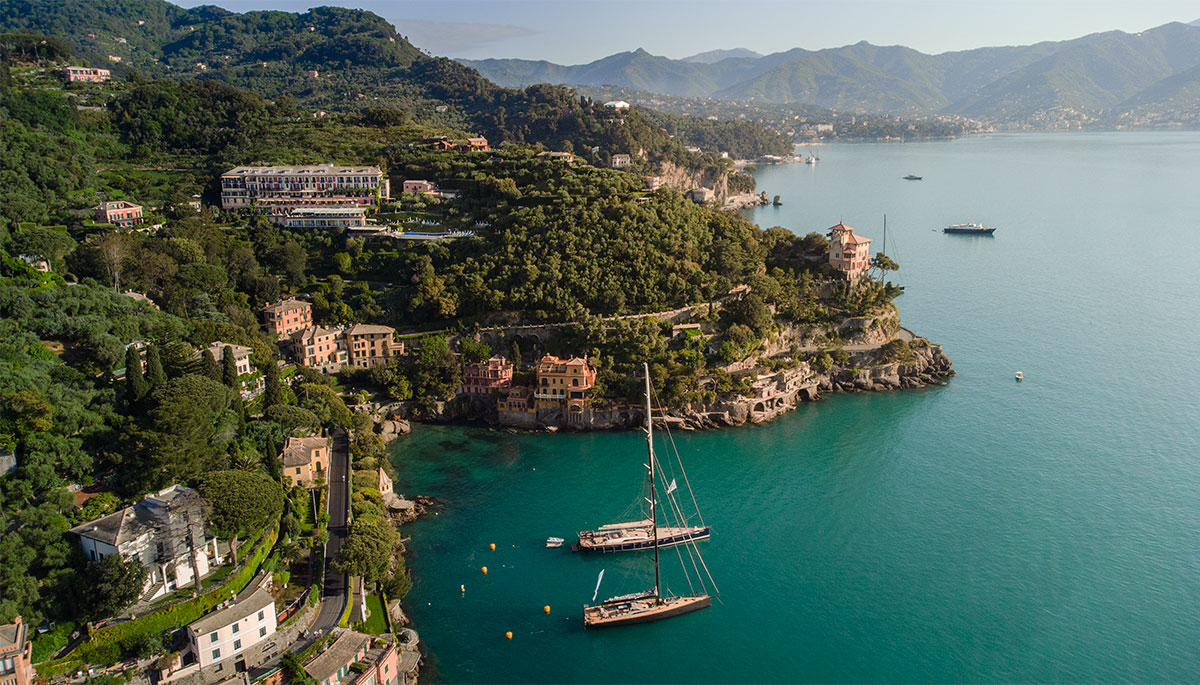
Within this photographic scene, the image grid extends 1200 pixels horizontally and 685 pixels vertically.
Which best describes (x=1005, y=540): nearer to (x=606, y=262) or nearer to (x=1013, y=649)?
(x=1013, y=649)

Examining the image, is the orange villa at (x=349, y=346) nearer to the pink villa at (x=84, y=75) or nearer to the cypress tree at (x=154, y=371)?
the cypress tree at (x=154, y=371)

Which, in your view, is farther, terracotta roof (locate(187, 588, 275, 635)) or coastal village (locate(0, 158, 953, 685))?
coastal village (locate(0, 158, 953, 685))

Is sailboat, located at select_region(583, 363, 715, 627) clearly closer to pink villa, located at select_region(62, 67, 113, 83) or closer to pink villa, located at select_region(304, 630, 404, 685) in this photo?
pink villa, located at select_region(304, 630, 404, 685)

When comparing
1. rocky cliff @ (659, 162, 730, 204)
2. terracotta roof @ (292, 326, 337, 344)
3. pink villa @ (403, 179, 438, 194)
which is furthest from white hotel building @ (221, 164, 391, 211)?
rocky cliff @ (659, 162, 730, 204)

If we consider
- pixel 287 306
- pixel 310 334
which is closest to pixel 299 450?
pixel 310 334

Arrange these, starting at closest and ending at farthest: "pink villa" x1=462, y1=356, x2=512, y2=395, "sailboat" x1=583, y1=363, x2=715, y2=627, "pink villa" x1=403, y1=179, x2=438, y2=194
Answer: "sailboat" x1=583, y1=363, x2=715, y2=627 < "pink villa" x1=462, y1=356, x2=512, y2=395 < "pink villa" x1=403, y1=179, x2=438, y2=194

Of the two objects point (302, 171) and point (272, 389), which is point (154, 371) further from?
point (302, 171)
